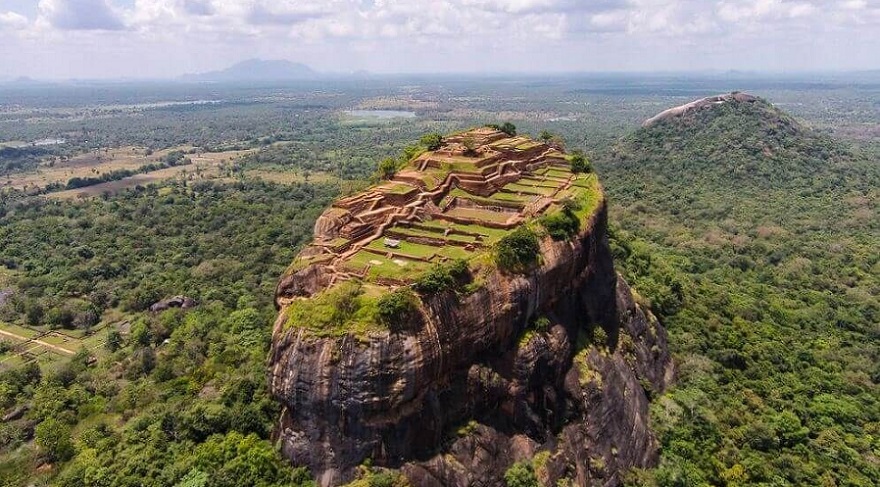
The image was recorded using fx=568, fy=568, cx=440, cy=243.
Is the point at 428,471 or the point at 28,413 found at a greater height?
the point at 428,471

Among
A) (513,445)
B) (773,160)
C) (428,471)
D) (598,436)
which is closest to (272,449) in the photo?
(428,471)

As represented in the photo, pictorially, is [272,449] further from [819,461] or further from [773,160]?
[773,160]

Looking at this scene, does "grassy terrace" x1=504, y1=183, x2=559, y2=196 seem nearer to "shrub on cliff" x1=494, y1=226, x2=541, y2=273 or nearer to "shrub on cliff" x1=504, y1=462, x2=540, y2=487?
"shrub on cliff" x1=494, y1=226, x2=541, y2=273

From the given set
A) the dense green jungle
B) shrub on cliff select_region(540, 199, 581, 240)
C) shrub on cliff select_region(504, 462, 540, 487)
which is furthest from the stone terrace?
shrub on cliff select_region(504, 462, 540, 487)

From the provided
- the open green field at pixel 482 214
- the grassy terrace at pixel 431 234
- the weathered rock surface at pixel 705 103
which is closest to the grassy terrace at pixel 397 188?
the open green field at pixel 482 214

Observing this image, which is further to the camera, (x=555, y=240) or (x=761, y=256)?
(x=761, y=256)

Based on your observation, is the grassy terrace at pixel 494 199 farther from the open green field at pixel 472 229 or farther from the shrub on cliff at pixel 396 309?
the shrub on cliff at pixel 396 309

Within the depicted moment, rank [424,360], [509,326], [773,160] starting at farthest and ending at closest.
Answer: [773,160] → [509,326] → [424,360]
